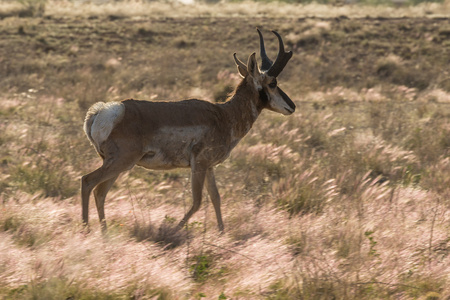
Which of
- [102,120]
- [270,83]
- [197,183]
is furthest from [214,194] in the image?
[102,120]

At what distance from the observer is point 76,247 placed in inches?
202

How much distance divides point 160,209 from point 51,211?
52.5 inches

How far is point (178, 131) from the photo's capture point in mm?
6852

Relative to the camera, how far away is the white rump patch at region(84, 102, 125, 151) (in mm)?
6406

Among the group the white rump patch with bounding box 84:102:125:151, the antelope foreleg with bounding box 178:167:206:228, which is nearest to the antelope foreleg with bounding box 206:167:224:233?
the antelope foreleg with bounding box 178:167:206:228

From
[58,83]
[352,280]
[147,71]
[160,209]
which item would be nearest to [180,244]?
[160,209]

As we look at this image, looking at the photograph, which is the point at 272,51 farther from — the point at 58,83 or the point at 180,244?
the point at 180,244

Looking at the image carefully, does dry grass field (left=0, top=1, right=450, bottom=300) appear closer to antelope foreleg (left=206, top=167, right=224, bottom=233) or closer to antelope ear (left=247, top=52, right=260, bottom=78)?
antelope foreleg (left=206, top=167, right=224, bottom=233)

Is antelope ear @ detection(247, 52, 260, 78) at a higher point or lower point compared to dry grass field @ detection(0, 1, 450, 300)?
higher

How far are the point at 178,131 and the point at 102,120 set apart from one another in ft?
3.02

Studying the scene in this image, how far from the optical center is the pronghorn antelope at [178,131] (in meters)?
6.46

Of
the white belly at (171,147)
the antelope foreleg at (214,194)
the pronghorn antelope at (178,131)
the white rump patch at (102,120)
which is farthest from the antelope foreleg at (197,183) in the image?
the white rump patch at (102,120)

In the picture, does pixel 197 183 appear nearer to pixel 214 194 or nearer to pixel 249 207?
pixel 214 194

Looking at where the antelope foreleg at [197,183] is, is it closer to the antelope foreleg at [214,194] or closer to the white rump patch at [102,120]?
the antelope foreleg at [214,194]
